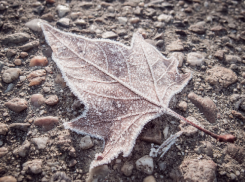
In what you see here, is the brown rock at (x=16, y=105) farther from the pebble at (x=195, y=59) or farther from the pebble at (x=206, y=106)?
the pebble at (x=195, y=59)

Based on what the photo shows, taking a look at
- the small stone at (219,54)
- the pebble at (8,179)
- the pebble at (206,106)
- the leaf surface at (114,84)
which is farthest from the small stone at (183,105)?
the pebble at (8,179)

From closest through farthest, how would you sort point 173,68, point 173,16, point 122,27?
point 173,68 → point 122,27 → point 173,16

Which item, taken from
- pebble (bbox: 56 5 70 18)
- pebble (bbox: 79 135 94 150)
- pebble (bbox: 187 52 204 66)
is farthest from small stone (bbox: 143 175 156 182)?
pebble (bbox: 56 5 70 18)

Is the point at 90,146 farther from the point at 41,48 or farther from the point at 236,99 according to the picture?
the point at 236,99

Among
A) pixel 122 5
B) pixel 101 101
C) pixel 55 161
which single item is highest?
pixel 122 5

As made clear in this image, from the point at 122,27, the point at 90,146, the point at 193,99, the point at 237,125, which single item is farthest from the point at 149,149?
the point at 122,27

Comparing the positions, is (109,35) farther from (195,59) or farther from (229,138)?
(229,138)
